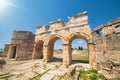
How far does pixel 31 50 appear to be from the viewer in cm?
1565

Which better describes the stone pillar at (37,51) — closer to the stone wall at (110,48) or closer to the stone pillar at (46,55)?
the stone pillar at (46,55)

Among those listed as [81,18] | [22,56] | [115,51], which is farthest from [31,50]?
[115,51]

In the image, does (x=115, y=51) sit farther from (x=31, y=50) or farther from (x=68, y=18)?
(x=31, y=50)

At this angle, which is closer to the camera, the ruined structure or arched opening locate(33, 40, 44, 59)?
the ruined structure

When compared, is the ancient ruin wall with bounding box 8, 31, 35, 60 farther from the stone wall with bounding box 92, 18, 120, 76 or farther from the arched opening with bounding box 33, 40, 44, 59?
the stone wall with bounding box 92, 18, 120, 76

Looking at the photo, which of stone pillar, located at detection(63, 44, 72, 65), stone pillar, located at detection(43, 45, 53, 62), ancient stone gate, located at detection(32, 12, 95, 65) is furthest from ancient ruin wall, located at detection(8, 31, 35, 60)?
stone pillar, located at detection(63, 44, 72, 65)

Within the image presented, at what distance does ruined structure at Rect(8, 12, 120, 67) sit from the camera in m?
6.16

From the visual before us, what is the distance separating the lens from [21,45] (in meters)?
15.1

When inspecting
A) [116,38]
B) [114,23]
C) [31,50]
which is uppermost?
[114,23]

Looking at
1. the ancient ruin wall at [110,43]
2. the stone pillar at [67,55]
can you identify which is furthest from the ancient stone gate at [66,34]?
the ancient ruin wall at [110,43]

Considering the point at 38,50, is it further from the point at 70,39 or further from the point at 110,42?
the point at 110,42

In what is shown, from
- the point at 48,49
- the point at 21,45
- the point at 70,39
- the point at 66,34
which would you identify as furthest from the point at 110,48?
the point at 21,45

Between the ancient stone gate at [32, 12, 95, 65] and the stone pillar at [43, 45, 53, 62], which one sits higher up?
the ancient stone gate at [32, 12, 95, 65]

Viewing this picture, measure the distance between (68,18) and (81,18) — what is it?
6.10 ft
